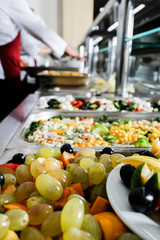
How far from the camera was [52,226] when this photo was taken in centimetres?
49

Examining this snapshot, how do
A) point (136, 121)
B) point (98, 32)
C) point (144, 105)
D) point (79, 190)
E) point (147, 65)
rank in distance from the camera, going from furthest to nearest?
point (147, 65), point (98, 32), point (144, 105), point (136, 121), point (79, 190)

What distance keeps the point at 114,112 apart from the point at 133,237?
49.5 inches

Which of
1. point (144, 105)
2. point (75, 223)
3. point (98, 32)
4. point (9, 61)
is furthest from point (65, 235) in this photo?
point (98, 32)

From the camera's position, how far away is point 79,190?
639 millimetres

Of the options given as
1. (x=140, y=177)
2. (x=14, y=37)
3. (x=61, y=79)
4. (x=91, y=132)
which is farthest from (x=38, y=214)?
(x=14, y=37)

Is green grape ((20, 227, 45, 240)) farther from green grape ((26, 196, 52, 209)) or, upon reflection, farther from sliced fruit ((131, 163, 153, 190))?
sliced fruit ((131, 163, 153, 190))

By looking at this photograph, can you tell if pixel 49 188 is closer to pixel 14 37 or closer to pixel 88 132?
pixel 88 132

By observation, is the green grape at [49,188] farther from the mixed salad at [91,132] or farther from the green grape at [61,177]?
the mixed salad at [91,132]

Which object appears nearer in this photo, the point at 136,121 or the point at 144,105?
the point at 136,121

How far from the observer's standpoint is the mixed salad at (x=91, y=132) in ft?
3.89

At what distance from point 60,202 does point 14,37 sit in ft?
8.18

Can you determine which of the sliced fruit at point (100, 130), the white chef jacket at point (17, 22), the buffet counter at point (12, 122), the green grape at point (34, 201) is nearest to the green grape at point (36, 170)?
the green grape at point (34, 201)

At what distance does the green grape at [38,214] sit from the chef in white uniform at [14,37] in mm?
1814

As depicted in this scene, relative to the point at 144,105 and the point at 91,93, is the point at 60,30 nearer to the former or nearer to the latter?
the point at 91,93
